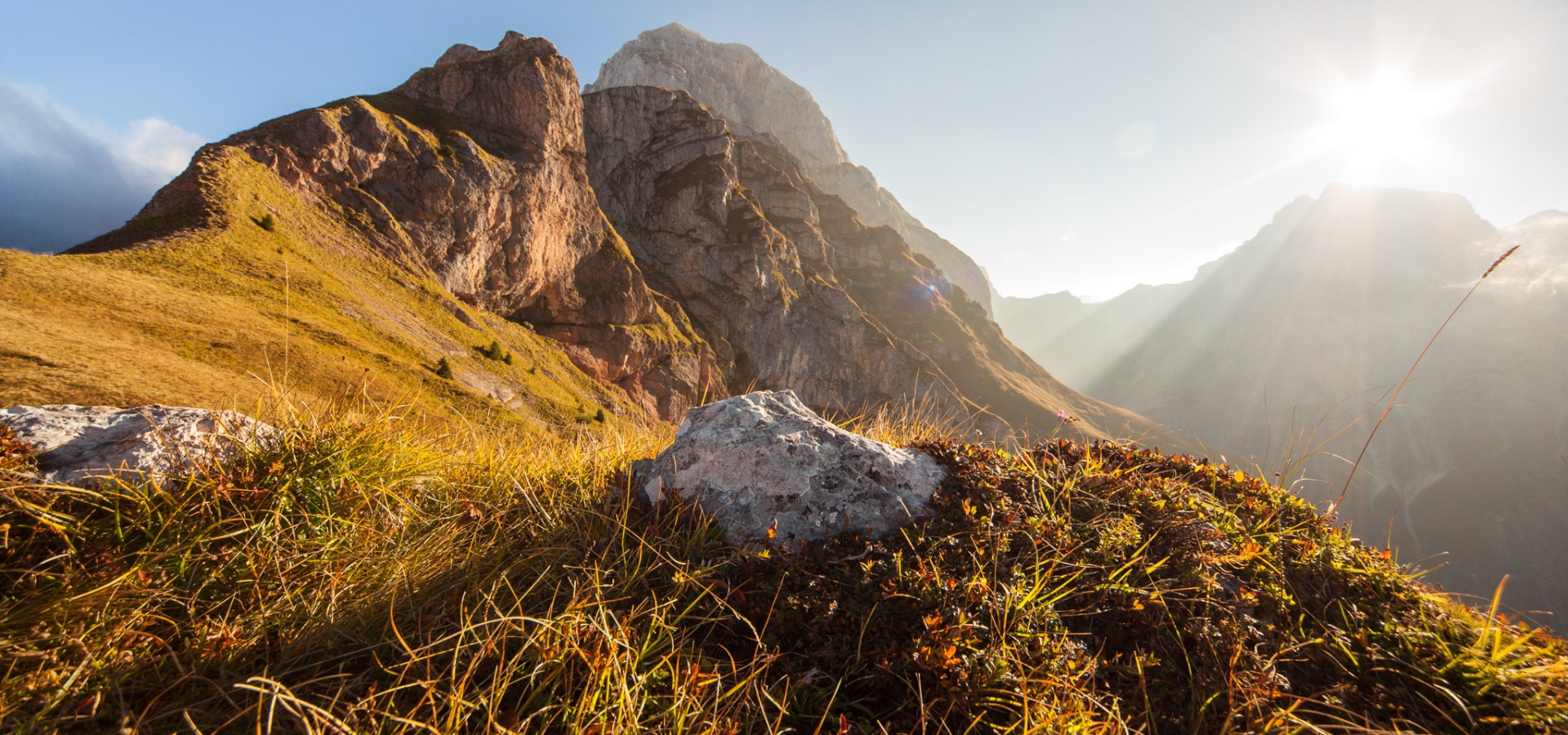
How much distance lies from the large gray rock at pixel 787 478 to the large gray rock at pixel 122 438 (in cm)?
259

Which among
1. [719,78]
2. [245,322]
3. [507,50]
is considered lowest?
[245,322]

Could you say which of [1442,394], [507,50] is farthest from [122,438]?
[1442,394]

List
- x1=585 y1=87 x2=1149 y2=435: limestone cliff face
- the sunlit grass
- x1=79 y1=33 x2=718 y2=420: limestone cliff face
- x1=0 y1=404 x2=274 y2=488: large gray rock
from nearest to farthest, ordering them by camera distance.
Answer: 1. the sunlit grass
2. x1=0 y1=404 x2=274 y2=488: large gray rock
3. x1=79 y1=33 x2=718 y2=420: limestone cliff face
4. x1=585 y1=87 x2=1149 y2=435: limestone cliff face

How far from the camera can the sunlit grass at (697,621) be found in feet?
6.55

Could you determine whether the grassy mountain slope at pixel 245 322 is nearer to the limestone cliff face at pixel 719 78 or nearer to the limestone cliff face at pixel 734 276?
the limestone cliff face at pixel 734 276

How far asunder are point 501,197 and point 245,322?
41328mm

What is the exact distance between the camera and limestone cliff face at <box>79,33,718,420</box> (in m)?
44.6

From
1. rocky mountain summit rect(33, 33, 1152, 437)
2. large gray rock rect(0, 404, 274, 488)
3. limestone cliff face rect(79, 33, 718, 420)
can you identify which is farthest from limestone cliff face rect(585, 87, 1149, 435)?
large gray rock rect(0, 404, 274, 488)

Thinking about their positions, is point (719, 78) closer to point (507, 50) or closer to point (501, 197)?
point (507, 50)

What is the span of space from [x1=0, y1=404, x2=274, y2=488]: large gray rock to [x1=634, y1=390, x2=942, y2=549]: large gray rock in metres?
2.59

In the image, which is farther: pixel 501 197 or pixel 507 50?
pixel 507 50

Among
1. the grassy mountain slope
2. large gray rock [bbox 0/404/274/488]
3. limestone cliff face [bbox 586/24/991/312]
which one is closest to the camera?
large gray rock [bbox 0/404/274/488]

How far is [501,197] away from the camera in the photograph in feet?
191

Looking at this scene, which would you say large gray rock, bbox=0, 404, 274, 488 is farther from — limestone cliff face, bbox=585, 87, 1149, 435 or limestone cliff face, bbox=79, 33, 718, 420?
limestone cliff face, bbox=585, 87, 1149, 435
